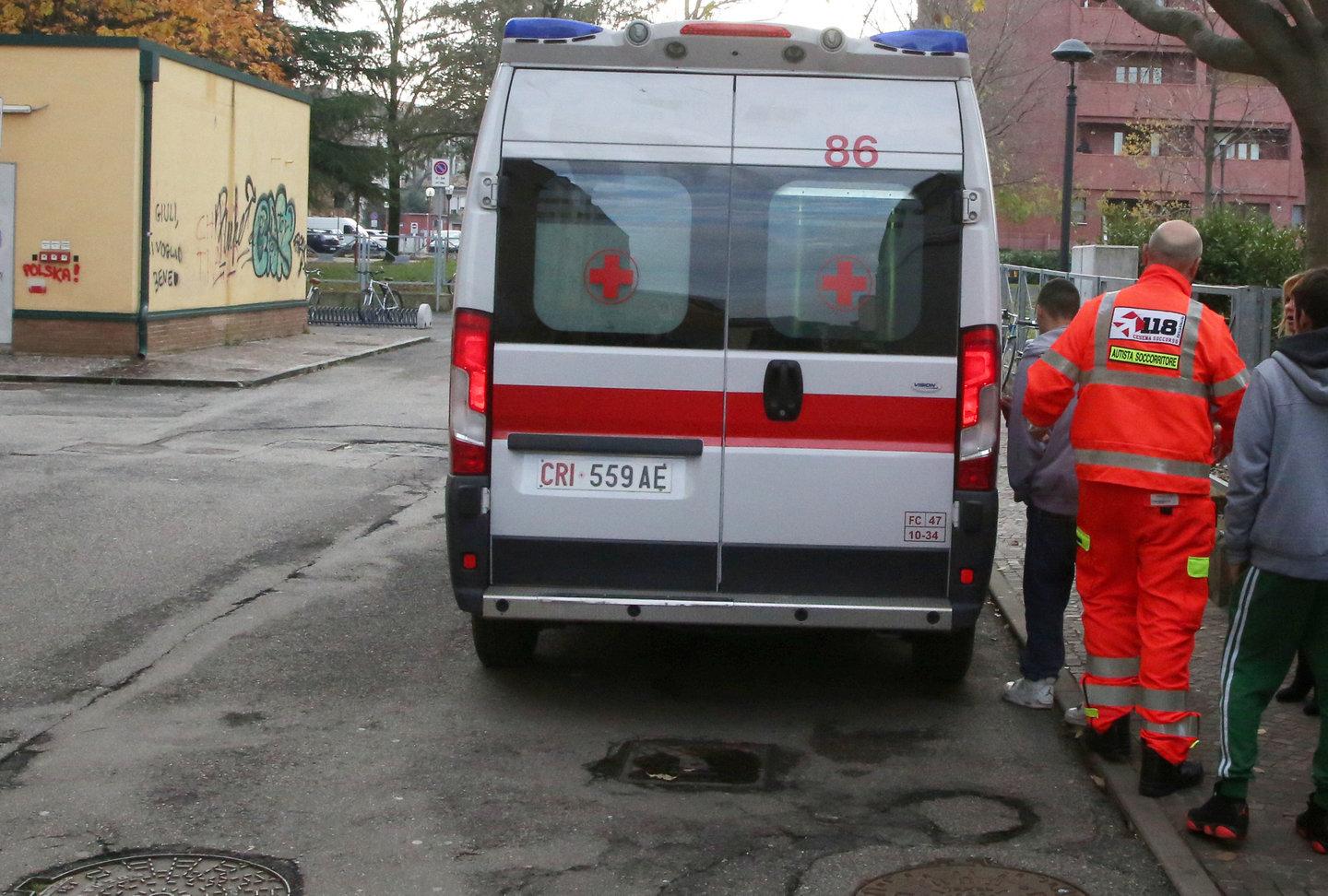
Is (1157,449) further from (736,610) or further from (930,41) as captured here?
(930,41)

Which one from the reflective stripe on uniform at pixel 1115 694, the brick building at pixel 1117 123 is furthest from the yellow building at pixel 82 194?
the brick building at pixel 1117 123

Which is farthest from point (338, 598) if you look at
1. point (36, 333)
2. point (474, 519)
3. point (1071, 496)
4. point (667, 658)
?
point (36, 333)

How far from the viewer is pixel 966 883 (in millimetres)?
4684

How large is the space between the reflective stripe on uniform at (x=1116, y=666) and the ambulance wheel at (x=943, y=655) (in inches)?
35.3

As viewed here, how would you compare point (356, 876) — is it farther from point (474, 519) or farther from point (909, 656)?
point (909, 656)

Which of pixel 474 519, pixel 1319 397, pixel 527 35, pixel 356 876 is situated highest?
pixel 527 35

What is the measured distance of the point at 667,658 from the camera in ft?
24.3

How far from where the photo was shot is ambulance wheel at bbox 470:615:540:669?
683 cm

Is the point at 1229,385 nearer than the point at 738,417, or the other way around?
the point at 1229,385

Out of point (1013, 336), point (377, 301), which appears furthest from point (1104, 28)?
point (1013, 336)

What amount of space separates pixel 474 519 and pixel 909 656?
2465mm

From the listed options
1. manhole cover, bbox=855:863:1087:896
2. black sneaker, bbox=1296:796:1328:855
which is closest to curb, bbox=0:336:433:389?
manhole cover, bbox=855:863:1087:896

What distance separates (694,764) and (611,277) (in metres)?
1.79

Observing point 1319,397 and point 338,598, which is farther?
point 338,598
